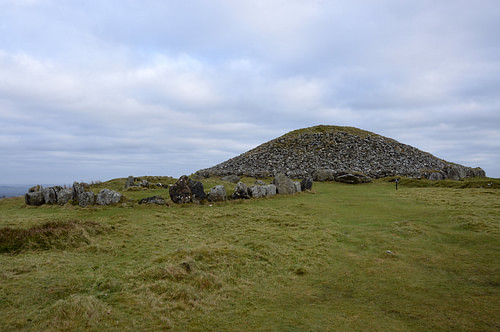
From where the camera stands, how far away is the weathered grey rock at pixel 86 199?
1898 cm

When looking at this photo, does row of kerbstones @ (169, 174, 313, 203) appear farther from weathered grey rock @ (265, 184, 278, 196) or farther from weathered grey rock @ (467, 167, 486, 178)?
weathered grey rock @ (467, 167, 486, 178)

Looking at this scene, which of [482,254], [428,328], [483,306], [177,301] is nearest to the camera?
[428,328]

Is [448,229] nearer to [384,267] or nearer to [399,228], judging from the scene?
[399,228]

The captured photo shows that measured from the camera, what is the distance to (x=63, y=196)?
1981 centimetres

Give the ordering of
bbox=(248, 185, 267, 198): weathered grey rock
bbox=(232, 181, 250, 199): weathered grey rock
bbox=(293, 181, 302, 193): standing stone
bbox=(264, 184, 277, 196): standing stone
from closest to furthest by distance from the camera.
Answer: bbox=(232, 181, 250, 199): weathered grey rock
bbox=(248, 185, 267, 198): weathered grey rock
bbox=(264, 184, 277, 196): standing stone
bbox=(293, 181, 302, 193): standing stone

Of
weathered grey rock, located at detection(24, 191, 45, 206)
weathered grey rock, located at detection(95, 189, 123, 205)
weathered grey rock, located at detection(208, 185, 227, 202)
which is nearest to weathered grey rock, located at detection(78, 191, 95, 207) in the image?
weathered grey rock, located at detection(95, 189, 123, 205)

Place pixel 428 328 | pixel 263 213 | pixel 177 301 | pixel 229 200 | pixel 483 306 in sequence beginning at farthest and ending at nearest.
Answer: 1. pixel 229 200
2. pixel 263 213
3. pixel 177 301
4. pixel 483 306
5. pixel 428 328

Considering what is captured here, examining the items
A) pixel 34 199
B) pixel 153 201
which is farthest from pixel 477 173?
pixel 34 199

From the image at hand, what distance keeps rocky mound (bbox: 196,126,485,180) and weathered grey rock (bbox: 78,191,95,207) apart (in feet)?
75.2

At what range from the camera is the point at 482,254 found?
30.5ft

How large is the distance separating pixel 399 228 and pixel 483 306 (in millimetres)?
6485

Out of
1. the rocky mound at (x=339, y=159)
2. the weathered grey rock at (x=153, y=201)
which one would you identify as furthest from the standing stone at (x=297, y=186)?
the rocky mound at (x=339, y=159)

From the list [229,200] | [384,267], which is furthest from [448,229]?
[229,200]

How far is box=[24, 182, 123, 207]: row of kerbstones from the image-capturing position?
19.1 meters
